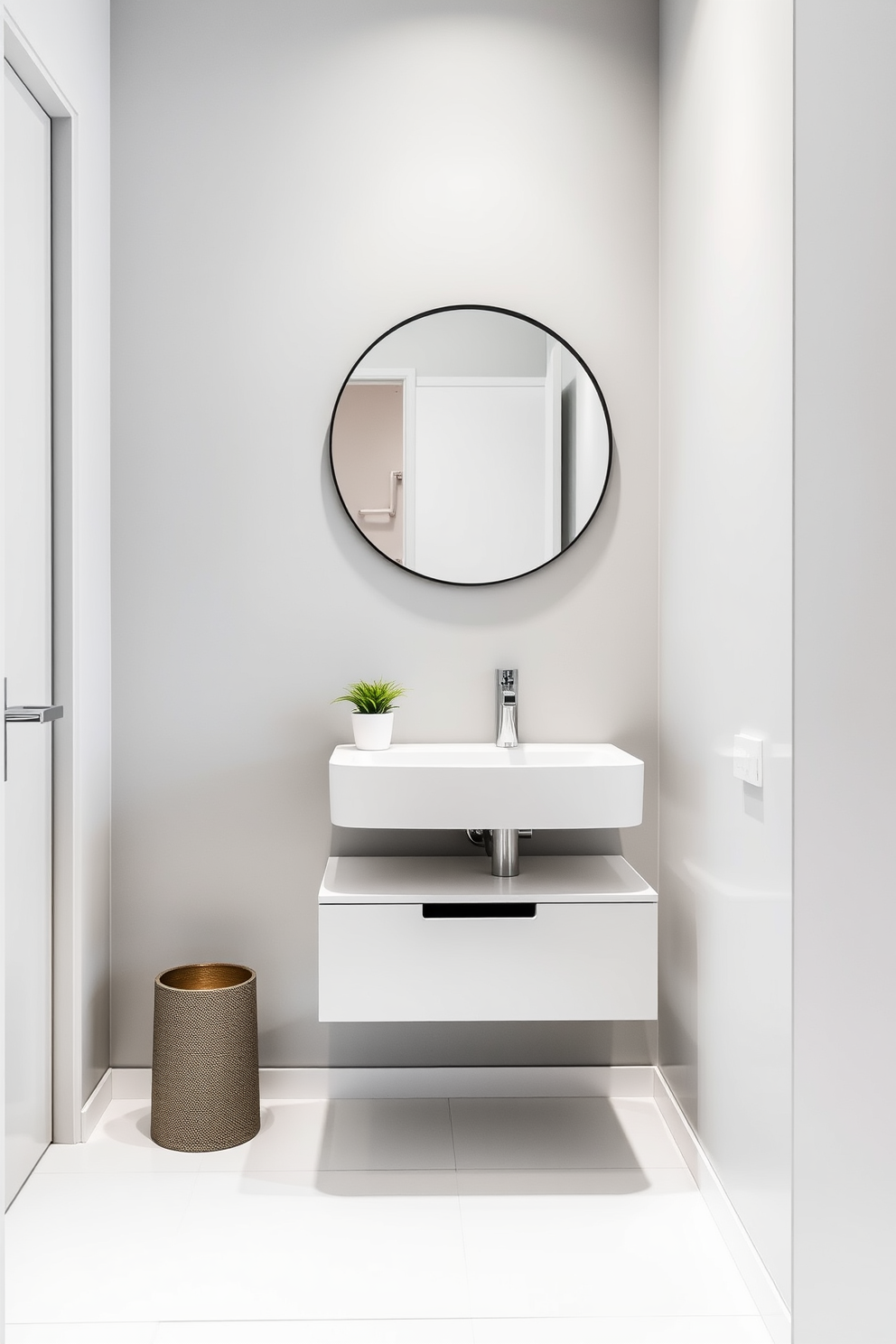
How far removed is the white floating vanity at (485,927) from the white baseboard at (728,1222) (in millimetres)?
307

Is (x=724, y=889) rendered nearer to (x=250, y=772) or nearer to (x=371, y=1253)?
(x=371, y=1253)

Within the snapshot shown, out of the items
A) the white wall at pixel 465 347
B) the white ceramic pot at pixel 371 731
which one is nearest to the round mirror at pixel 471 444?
the white wall at pixel 465 347

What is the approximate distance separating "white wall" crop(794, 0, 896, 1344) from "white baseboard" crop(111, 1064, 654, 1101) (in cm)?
96

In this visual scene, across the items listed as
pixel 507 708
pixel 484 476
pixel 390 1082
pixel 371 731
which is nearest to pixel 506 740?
pixel 507 708

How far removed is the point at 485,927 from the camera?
2021 mm

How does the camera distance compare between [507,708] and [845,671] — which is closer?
[845,671]

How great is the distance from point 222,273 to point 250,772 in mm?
1139

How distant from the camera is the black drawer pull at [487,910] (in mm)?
2014

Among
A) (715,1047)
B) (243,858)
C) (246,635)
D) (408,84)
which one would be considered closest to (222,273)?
(408,84)

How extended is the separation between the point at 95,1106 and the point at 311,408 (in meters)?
1.62

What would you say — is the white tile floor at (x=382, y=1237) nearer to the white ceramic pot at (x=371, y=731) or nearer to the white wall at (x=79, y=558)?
the white wall at (x=79, y=558)

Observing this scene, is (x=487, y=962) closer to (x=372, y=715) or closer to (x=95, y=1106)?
(x=372, y=715)

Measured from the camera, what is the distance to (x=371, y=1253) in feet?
5.90

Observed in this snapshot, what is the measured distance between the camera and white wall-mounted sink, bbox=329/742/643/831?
1994 mm
